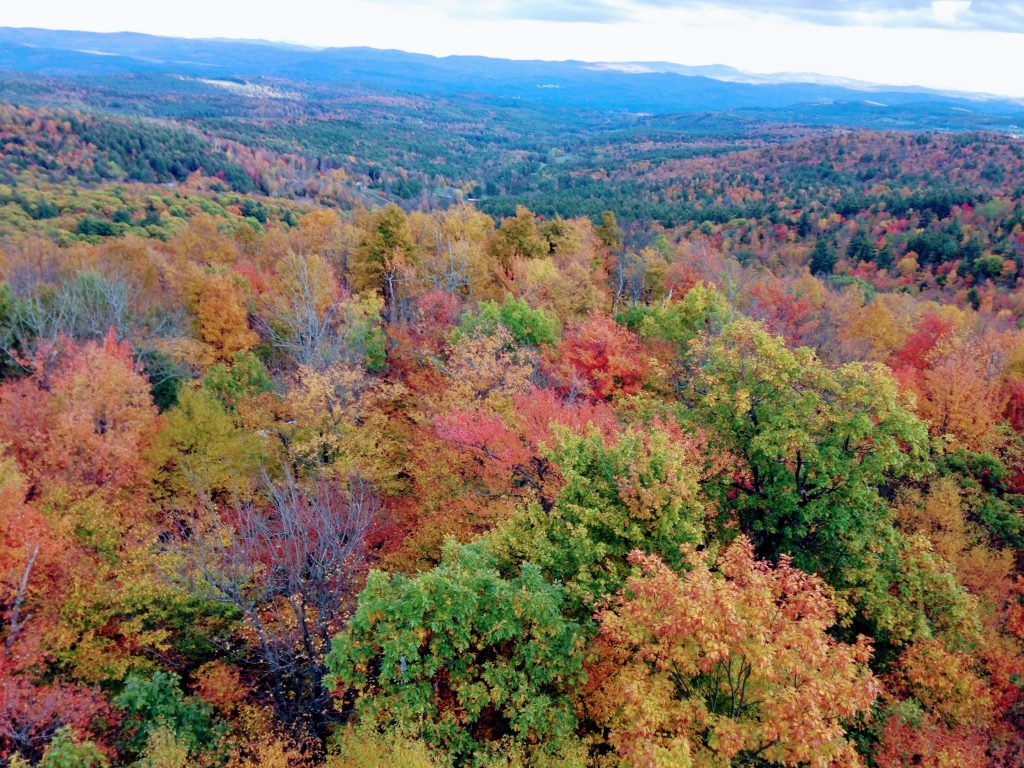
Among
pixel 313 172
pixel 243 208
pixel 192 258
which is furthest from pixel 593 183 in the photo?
pixel 192 258

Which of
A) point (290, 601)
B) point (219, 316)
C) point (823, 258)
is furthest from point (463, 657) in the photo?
point (823, 258)

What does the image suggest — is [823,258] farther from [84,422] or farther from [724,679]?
[84,422]

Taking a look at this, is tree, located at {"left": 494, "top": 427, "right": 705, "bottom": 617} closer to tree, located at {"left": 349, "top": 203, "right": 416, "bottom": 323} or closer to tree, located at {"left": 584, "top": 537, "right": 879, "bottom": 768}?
tree, located at {"left": 584, "top": 537, "right": 879, "bottom": 768}

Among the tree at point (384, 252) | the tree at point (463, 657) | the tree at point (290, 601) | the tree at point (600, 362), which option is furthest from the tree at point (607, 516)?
the tree at point (384, 252)

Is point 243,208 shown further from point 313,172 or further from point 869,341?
point 869,341

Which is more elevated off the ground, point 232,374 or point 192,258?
point 192,258
